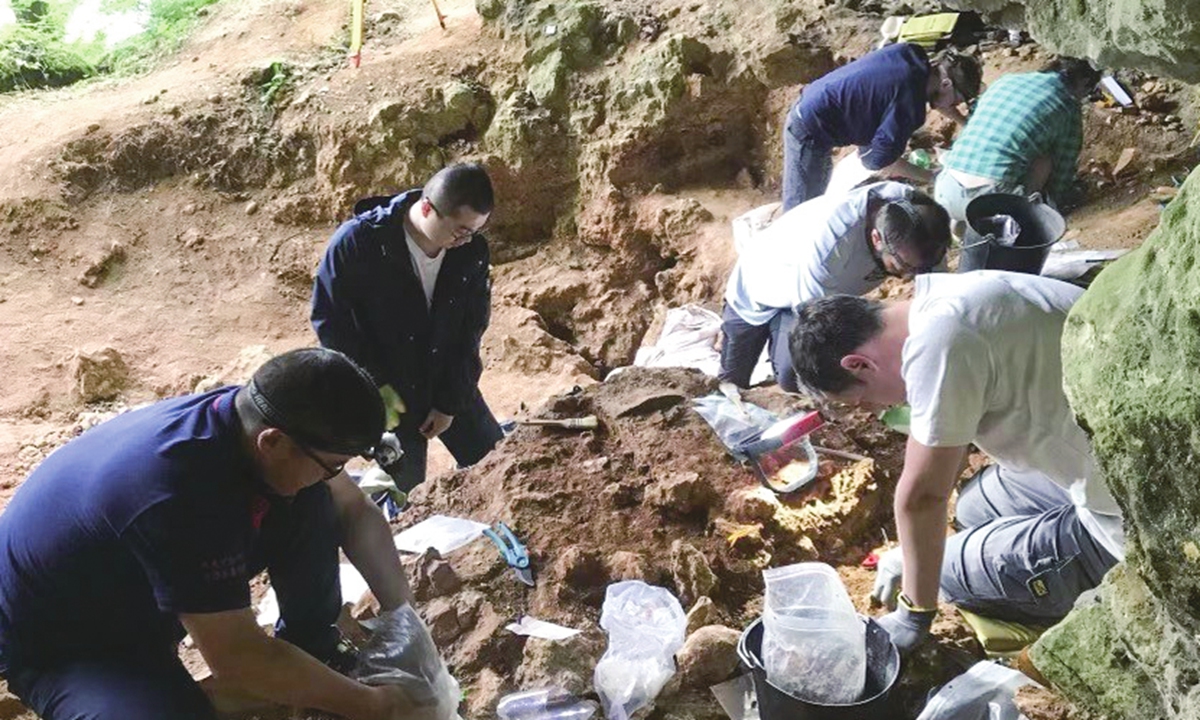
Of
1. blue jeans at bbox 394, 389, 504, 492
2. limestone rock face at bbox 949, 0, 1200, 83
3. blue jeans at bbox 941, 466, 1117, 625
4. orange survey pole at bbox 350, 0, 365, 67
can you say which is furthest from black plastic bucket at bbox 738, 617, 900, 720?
orange survey pole at bbox 350, 0, 365, 67

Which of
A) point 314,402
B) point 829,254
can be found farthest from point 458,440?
point 314,402

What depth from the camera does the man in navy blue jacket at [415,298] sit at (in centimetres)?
368

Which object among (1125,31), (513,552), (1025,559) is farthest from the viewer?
(513,552)

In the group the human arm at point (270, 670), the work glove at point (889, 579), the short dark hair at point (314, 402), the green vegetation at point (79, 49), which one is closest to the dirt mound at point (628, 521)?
the work glove at point (889, 579)

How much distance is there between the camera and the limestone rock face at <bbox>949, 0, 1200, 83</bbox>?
67.9 inches

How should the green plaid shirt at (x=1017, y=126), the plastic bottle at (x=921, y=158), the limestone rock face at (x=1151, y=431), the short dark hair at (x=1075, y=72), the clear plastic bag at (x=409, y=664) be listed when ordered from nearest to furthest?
the limestone rock face at (x=1151, y=431), the clear plastic bag at (x=409, y=664), the green plaid shirt at (x=1017, y=126), the short dark hair at (x=1075, y=72), the plastic bottle at (x=921, y=158)

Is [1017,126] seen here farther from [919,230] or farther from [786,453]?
[786,453]

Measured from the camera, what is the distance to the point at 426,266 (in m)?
3.88

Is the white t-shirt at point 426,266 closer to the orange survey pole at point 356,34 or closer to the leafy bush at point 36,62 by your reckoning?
the orange survey pole at point 356,34

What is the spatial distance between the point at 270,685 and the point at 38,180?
6845mm

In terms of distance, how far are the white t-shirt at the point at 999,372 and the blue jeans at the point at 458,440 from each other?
2.44m

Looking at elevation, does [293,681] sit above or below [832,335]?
below

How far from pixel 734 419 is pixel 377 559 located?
160 cm

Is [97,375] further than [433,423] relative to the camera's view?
Yes
